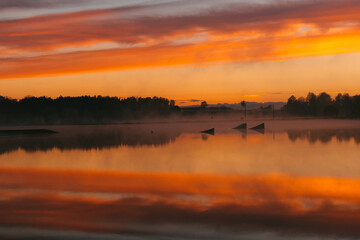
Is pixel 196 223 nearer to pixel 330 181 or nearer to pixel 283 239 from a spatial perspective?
pixel 283 239

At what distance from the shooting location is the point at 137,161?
33594 mm

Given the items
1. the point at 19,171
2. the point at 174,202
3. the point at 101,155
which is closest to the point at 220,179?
the point at 174,202

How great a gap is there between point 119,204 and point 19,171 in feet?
45.7

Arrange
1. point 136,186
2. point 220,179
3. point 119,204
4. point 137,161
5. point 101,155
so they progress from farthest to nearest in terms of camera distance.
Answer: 1. point 101,155
2. point 137,161
3. point 220,179
4. point 136,186
5. point 119,204

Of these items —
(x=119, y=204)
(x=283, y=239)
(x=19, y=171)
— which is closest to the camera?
(x=283, y=239)

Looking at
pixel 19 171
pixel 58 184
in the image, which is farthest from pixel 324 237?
pixel 19 171

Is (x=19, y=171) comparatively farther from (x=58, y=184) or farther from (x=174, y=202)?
(x=174, y=202)

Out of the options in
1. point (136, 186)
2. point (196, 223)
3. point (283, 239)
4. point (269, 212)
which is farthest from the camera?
point (136, 186)

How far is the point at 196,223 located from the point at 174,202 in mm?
3510

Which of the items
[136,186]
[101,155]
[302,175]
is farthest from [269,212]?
[101,155]

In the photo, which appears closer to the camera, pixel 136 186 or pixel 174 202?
pixel 174 202

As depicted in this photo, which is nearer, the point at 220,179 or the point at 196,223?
the point at 196,223

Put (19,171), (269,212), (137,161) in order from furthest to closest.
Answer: (137,161), (19,171), (269,212)

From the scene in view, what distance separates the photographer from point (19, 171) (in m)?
28.8
